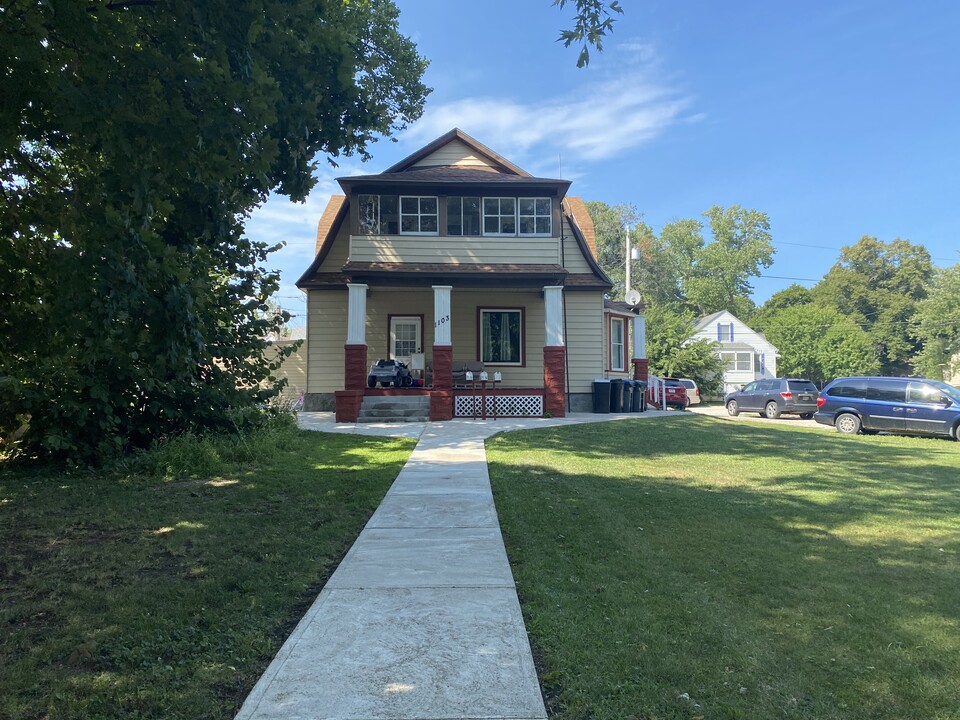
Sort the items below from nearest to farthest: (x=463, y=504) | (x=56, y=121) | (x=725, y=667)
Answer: (x=725, y=667), (x=56, y=121), (x=463, y=504)

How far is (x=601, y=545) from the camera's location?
5.46m

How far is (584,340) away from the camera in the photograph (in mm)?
20875

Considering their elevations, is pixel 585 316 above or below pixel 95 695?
above

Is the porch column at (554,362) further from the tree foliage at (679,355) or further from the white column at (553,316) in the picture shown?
the tree foliage at (679,355)

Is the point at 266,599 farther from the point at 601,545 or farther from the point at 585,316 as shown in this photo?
the point at 585,316

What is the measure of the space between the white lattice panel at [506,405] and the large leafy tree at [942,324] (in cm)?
3709

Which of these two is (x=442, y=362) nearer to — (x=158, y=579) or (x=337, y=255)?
(x=337, y=255)

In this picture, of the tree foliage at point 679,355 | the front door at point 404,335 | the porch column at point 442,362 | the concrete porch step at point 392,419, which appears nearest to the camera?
the concrete porch step at point 392,419

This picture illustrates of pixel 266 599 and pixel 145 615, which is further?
pixel 266 599

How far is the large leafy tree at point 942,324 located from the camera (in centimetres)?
4091

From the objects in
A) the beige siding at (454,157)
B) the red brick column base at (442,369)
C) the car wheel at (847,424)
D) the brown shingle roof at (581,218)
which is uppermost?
the beige siding at (454,157)

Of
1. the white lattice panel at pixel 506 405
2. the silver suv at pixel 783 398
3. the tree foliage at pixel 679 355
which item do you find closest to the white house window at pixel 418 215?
the white lattice panel at pixel 506 405

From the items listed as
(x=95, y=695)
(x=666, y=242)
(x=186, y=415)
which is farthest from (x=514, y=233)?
(x=666, y=242)

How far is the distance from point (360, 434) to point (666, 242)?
61258mm
